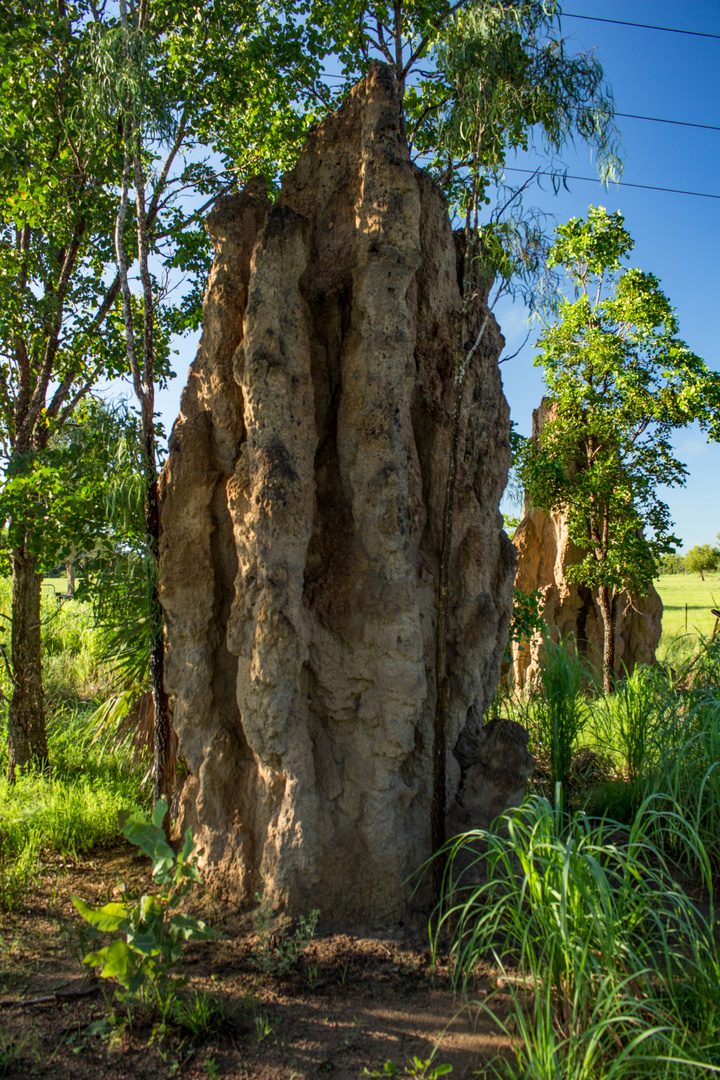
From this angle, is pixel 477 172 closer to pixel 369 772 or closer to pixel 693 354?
pixel 369 772

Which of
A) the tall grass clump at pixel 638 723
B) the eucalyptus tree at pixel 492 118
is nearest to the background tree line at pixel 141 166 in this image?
the eucalyptus tree at pixel 492 118

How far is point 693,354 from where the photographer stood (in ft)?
32.2

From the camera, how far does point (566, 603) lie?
11.4 meters

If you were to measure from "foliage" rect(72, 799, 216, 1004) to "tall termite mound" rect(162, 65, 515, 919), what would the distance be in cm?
64

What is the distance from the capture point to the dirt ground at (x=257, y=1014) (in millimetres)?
2629

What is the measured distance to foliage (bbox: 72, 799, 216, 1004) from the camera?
265 cm

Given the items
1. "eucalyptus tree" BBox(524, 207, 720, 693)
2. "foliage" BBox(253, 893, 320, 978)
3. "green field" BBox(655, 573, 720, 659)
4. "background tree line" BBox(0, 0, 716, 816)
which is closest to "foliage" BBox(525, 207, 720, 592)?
"eucalyptus tree" BBox(524, 207, 720, 693)

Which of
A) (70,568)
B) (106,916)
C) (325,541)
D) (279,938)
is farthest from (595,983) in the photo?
(70,568)

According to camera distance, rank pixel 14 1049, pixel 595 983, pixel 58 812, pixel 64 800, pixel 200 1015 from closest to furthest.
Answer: pixel 595 983
pixel 14 1049
pixel 200 1015
pixel 58 812
pixel 64 800

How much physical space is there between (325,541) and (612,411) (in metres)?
7.54

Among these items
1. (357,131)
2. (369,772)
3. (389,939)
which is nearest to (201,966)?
(389,939)

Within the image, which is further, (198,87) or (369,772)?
(198,87)

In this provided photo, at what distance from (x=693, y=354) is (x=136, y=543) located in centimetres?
831

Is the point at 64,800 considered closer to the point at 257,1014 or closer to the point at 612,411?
the point at 257,1014
